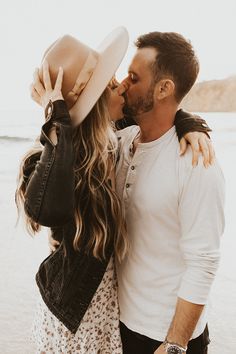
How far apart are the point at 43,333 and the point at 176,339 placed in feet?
1.18

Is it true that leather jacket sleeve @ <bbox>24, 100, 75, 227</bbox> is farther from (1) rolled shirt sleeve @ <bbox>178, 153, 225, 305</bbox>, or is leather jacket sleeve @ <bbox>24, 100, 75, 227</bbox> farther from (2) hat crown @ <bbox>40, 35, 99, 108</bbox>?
(1) rolled shirt sleeve @ <bbox>178, 153, 225, 305</bbox>

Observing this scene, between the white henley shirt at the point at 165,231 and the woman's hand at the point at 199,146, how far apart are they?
0.06ft

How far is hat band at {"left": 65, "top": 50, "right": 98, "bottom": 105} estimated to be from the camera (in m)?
0.94

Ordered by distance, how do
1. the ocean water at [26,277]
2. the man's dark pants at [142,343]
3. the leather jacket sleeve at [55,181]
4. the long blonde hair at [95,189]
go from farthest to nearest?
the ocean water at [26,277]
the man's dark pants at [142,343]
the long blonde hair at [95,189]
the leather jacket sleeve at [55,181]

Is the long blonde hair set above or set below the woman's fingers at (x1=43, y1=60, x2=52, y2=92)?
below

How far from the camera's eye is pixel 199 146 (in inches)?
38.1

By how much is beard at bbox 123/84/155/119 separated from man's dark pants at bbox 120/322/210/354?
59cm

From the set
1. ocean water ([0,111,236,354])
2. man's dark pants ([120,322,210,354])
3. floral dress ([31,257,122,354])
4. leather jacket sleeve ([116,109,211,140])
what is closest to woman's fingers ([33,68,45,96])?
leather jacket sleeve ([116,109,211,140])

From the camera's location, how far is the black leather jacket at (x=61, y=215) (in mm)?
862

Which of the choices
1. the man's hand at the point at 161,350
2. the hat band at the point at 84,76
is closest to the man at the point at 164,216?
the man's hand at the point at 161,350

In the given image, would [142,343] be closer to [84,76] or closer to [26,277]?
[84,76]

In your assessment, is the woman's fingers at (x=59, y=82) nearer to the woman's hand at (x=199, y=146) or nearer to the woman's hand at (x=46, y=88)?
the woman's hand at (x=46, y=88)

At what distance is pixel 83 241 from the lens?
99cm

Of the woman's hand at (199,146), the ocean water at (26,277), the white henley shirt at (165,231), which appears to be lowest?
the ocean water at (26,277)
